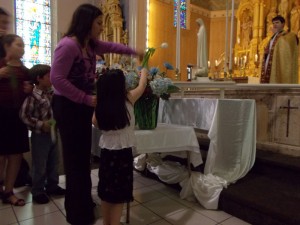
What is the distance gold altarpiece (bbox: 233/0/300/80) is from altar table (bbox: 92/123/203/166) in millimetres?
4233

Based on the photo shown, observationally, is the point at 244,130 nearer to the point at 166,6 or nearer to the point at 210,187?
the point at 210,187

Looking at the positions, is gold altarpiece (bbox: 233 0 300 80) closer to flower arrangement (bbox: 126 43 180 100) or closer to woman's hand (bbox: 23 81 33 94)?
flower arrangement (bbox: 126 43 180 100)

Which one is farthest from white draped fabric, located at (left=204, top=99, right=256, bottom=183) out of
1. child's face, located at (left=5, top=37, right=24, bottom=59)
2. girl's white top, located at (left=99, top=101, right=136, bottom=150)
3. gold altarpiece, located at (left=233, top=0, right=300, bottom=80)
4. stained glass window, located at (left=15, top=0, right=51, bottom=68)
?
stained glass window, located at (left=15, top=0, right=51, bottom=68)

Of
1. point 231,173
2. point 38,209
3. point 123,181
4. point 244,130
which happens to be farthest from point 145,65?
point 38,209

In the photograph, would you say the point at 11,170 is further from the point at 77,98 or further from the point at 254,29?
the point at 254,29

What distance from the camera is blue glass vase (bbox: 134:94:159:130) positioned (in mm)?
2195

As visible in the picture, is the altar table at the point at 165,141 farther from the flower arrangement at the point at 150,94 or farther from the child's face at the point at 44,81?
the child's face at the point at 44,81

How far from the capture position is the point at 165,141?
2174 mm

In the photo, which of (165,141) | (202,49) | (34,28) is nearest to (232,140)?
(165,141)

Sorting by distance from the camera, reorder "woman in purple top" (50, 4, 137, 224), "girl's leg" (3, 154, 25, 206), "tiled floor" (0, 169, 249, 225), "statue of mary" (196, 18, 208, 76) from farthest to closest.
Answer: "statue of mary" (196, 18, 208, 76) < "girl's leg" (3, 154, 25, 206) < "tiled floor" (0, 169, 249, 225) < "woman in purple top" (50, 4, 137, 224)

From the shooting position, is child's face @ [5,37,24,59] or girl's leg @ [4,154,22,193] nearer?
child's face @ [5,37,24,59]

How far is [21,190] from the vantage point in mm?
2633

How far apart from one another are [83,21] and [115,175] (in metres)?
0.95

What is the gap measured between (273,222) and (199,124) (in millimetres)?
1022
